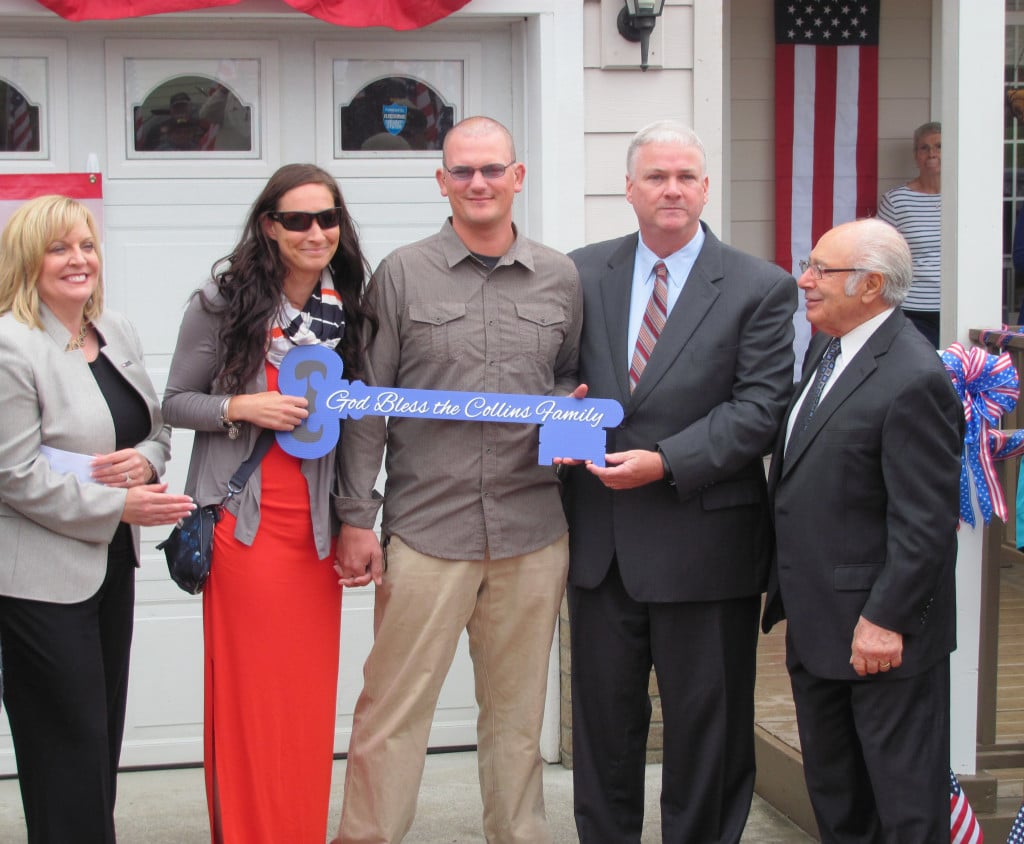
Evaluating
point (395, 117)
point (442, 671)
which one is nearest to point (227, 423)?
point (442, 671)

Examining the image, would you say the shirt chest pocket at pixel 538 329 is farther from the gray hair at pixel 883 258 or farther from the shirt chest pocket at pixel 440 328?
the gray hair at pixel 883 258

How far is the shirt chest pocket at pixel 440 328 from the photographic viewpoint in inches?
134

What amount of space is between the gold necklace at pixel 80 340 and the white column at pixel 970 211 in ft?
8.05

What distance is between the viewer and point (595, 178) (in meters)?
4.57

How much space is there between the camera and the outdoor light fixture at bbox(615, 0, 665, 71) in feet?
14.3

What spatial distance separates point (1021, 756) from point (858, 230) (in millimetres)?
1921

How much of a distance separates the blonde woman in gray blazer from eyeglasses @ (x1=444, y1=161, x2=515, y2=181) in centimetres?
90

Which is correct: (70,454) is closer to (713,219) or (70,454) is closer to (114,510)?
(114,510)

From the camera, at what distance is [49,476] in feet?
9.93

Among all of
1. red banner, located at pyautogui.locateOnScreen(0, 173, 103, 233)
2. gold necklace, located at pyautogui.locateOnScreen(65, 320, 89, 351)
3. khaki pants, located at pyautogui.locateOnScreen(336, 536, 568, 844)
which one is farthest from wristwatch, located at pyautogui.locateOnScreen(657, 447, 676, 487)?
red banner, located at pyautogui.locateOnScreen(0, 173, 103, 233)

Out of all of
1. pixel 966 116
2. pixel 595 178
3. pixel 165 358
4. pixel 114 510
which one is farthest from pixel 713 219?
pixel 114 510

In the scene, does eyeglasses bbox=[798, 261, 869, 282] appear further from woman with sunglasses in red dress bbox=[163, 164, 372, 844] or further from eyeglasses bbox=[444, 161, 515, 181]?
woman with sunglasses in red dress bbox=[163, 164, 372, 844]

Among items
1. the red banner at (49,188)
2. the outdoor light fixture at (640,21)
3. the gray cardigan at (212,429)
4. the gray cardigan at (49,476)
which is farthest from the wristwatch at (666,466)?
the red banner at (49,188)

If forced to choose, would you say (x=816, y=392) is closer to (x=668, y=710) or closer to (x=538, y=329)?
(x=538, y=329)
